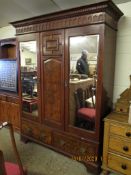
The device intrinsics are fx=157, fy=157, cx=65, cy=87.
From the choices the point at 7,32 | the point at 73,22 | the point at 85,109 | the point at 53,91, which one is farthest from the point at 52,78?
the point at 7,32

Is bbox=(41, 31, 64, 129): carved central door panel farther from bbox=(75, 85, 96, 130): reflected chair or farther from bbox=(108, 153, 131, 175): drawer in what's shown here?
bbox=(108, 153, 131, 175): drawer

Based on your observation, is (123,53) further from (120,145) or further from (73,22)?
(120,145)

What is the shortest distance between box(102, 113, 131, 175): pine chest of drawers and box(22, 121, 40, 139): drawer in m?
1.13

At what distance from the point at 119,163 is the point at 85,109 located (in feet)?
2.45

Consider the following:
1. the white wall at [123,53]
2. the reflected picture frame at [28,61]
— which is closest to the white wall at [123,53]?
the white wall at [123,53]

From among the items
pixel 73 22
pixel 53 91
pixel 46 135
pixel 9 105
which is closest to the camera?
pixel 73 22

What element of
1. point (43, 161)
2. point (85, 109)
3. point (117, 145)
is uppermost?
point (85, 109)

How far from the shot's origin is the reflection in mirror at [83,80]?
6.12ft

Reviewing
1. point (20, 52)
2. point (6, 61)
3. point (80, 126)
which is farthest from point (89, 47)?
point (6, 61)

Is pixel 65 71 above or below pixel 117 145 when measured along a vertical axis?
above

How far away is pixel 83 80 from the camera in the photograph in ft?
6.57

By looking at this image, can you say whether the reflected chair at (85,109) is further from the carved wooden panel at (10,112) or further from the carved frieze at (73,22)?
the carved wooden panel at (10,112)

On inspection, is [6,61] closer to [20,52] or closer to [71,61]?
[20,52]

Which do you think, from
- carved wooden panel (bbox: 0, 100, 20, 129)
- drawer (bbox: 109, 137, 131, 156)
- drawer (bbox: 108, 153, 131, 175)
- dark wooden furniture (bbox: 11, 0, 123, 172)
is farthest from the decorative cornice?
drawer (bbox: 108, 153, 131, 175)
